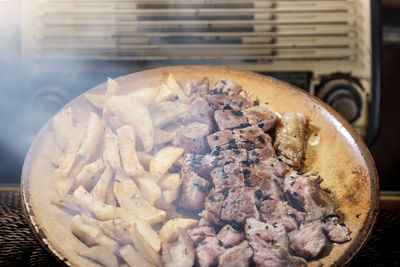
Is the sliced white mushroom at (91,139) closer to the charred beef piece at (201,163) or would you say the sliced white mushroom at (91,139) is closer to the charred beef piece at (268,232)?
the charred beef piece at (201,163)

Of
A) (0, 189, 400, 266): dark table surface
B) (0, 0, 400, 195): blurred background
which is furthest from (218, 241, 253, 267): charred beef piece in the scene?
(0, 0, 400, 195): blurred background

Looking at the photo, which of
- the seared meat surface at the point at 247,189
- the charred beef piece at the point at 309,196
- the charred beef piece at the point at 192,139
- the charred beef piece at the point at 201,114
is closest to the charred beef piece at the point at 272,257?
the seared meat surface at the point at 247,189

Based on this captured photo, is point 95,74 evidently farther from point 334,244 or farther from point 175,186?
point 334,244

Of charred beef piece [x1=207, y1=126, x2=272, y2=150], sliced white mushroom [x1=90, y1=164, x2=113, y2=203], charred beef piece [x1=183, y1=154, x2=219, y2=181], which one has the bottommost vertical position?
sliced white mushroom [x1=90, y1=164, x2=113, y2=203]

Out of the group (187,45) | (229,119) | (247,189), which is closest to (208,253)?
(247,189)

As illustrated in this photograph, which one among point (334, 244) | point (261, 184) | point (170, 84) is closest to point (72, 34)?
point (170, 84)

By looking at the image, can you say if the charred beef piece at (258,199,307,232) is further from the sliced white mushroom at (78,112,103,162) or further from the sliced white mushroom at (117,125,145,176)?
the sliced white mushroom at (78,112,103,162)

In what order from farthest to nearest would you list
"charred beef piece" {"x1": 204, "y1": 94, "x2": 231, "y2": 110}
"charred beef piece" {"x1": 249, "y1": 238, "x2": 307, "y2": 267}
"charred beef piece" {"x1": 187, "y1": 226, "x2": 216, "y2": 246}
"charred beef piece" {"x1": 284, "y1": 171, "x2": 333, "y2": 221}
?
"charred beef piece" {"x1": 204, "y1": 94, "x2": 231, "y2": 110}
"charred beef piece" {"x1": 284, "y1": 171, "x2": 333, "y2": 221}
"charred beef piece" {"x1": 187, "y1": 226, "x2": 216, "y2": 246}
"charred beef piece" {"x1": 249, "y1": 238, "x2": 307, "y2": 267}
